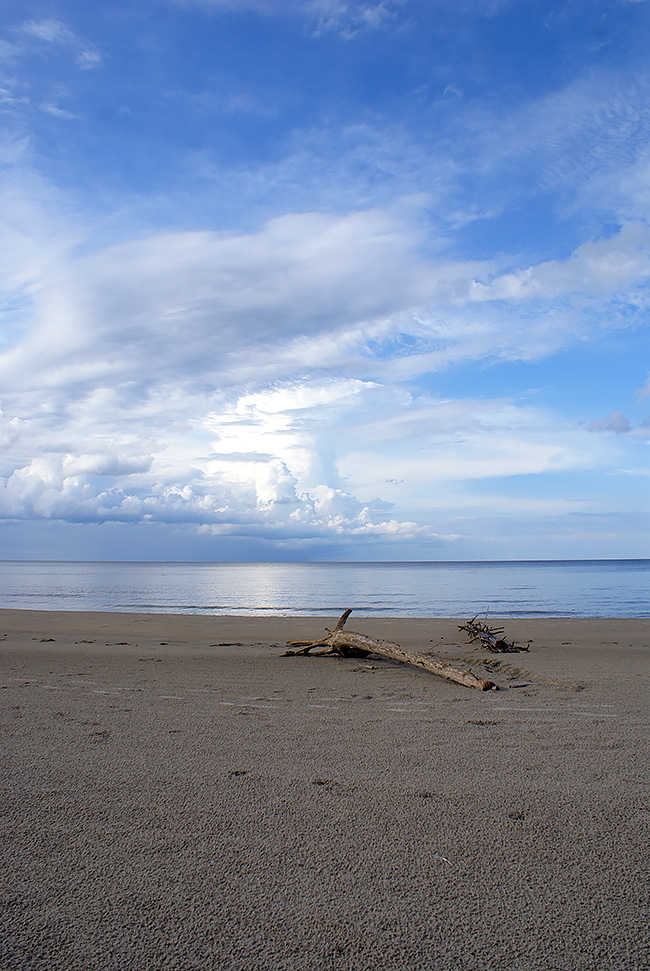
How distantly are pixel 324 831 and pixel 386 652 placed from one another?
8002 mm

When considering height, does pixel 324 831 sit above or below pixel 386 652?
above

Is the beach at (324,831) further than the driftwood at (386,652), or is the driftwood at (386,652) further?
the driftwood at (386,652)

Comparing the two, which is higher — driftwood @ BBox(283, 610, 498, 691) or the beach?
the beach

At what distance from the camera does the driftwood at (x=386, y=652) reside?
9.24 m

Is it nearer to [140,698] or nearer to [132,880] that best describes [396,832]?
[132,880]

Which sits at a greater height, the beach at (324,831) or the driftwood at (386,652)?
the beach at (324,831)

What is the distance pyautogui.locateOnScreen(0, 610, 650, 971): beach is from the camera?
2.71m

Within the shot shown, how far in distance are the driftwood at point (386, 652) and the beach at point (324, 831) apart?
1079 mm

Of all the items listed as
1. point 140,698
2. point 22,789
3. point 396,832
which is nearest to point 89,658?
point 140,698

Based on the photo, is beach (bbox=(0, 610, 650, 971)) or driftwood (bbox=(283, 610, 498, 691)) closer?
beach (bbox=(0, 610, 650, 971))

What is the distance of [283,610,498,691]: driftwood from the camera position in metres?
9.24

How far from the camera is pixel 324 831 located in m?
3.77

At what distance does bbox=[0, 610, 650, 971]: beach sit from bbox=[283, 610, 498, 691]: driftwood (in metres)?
1.08

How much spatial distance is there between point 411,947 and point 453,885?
1.87 ft
